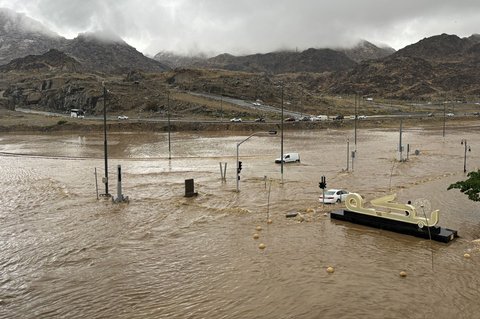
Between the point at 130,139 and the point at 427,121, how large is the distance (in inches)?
2866

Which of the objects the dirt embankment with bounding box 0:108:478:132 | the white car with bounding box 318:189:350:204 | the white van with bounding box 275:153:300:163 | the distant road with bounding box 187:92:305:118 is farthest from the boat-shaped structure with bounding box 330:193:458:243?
the distant road with bounding box 187:92:305:118

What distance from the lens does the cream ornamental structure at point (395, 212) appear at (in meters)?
21.6

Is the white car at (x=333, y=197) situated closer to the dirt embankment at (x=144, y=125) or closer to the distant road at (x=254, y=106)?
the dirt embankment at (x=144, y=125)

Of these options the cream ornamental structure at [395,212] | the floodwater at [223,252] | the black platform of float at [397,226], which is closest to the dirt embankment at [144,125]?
the floodwater at [223,252]

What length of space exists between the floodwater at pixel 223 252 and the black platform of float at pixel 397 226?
39cm

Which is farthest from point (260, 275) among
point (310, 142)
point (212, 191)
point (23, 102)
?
point (23, 102)

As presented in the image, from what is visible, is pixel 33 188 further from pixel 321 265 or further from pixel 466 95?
pixel 466 95

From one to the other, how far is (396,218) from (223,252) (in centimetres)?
912

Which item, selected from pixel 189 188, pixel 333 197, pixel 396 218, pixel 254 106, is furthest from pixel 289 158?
pixel 254 106

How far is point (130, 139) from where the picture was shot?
248 feet

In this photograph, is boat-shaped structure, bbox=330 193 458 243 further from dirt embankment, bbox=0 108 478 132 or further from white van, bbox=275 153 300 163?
dirt embankment, bbox=0 108 478 132

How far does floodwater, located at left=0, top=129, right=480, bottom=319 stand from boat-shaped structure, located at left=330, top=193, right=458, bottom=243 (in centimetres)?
45

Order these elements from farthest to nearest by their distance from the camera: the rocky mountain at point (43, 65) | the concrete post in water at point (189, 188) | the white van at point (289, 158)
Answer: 1. the rocky mountain at point (43, 65)
2. the white van at point (289, 158)
3. the concrete post in water at point (189, 188)

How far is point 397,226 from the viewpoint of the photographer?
22797 mm
